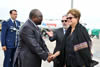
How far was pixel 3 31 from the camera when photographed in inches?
158

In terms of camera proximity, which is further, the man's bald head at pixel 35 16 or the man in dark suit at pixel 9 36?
the man in dark suit at pixel 9 36

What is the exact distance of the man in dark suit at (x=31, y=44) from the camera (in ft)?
8.27

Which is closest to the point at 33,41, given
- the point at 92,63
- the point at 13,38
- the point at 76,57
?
the point at 76,57

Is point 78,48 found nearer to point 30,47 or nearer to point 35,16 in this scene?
point 30,47

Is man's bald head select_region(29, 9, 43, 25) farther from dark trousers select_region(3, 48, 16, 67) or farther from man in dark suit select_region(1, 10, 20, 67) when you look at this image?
dark trousers select_region(3, 48, 16, 67)

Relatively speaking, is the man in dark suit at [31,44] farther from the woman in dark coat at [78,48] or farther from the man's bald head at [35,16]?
the woman in dark coat at [78,48]

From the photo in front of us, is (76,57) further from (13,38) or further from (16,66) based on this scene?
(13,38)

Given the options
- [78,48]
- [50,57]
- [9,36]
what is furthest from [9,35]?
[78,48]

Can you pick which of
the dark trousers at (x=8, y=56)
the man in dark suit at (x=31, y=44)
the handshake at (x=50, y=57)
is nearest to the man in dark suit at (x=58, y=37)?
the handshake at (x=50, y=57)

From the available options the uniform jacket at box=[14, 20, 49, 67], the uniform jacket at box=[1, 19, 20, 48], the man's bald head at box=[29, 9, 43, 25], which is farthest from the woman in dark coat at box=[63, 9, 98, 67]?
the uniform jacket at box=[1, 19, 20, 48]

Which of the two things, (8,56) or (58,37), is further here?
(8,56)

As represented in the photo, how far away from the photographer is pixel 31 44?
251 centimetres

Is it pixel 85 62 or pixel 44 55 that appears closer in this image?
pixel 85 62

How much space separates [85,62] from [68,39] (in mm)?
343
